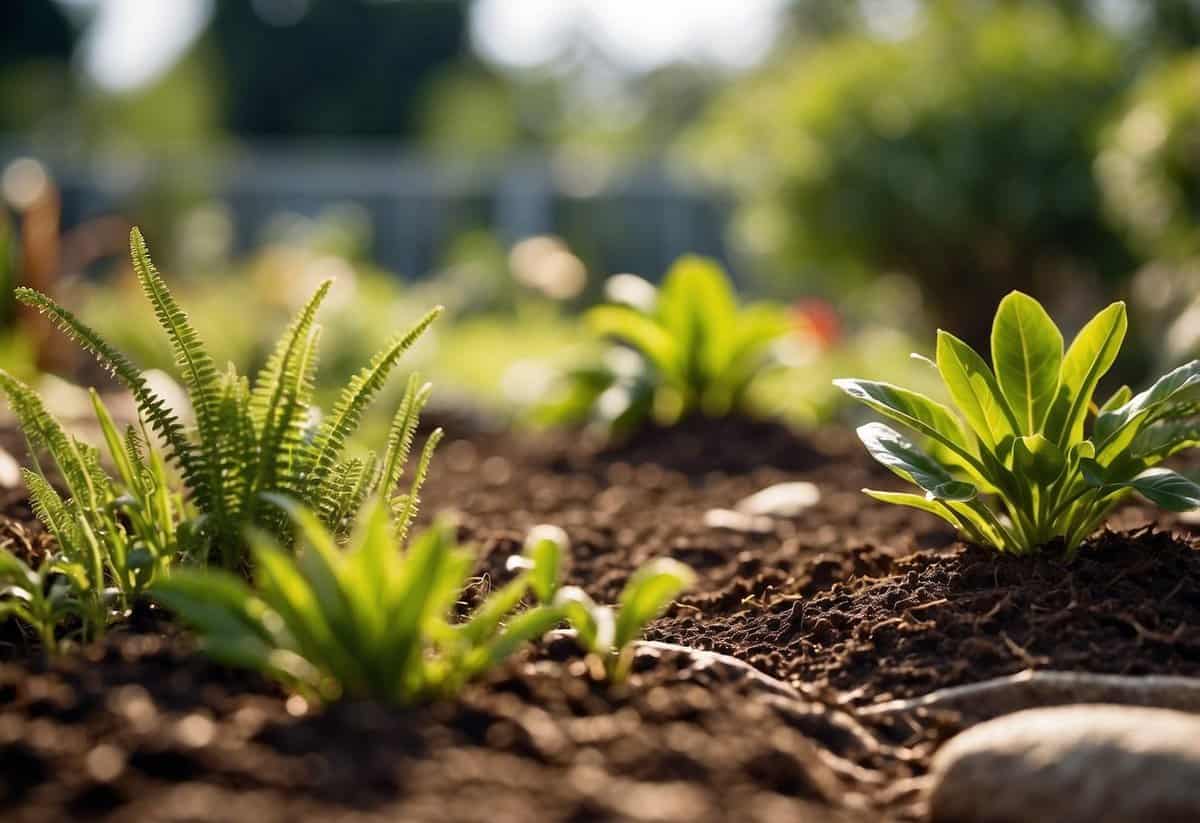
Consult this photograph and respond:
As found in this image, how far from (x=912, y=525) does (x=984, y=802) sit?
192cm

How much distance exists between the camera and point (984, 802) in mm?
1536

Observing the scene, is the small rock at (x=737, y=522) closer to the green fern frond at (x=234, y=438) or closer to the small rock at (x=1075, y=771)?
the green fern frond at (x=234, y=438)

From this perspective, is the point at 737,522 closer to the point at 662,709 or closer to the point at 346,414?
the point at 346,414

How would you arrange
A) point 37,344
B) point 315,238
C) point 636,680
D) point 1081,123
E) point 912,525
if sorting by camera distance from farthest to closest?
point 315,238 → point 1081,123 → point 37,344 → point 912,525 → point 636,680

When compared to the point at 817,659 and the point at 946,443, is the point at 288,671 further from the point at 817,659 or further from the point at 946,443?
the point at 946,443

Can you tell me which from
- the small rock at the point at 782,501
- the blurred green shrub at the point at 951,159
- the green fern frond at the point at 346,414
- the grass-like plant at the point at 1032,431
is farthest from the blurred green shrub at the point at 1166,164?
the green fern frond at the point at 346,414

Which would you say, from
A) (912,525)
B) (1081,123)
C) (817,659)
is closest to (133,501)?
(817,659)

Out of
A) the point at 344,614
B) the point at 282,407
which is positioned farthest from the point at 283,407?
the point at 344,614

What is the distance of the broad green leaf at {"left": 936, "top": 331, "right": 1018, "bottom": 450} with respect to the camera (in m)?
2.17

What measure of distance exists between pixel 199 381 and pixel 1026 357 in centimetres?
141

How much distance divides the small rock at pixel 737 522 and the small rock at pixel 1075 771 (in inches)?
65.9

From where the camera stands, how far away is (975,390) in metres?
2.19

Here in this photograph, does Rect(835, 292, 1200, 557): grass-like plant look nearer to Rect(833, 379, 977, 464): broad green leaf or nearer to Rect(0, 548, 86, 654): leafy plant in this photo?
Rect(833, 379, 977, 464): broad green leaf

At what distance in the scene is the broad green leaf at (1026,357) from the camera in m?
2.16
